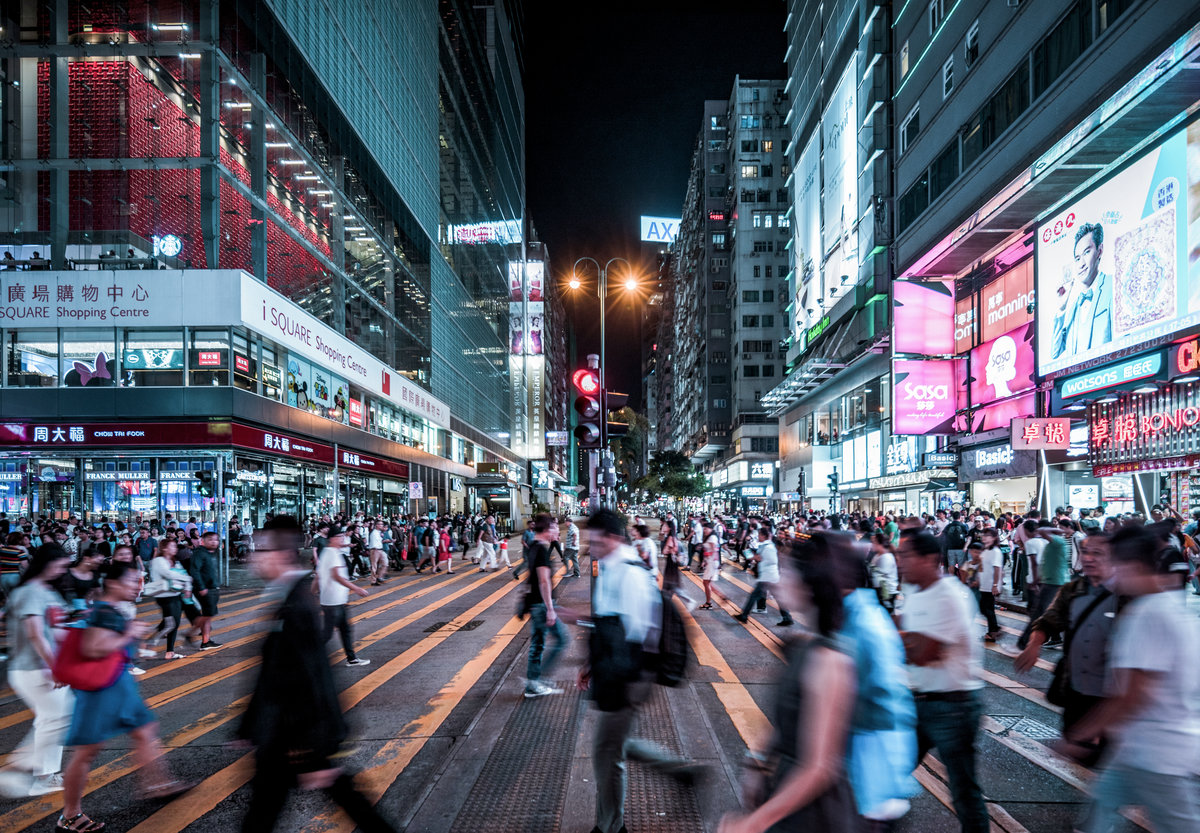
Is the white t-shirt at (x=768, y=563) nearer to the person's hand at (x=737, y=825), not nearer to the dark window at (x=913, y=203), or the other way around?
the person's hand at (x=737, y=825)

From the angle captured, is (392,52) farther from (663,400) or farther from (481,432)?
(663,400)

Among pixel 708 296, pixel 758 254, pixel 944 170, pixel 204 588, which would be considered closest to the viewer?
pixel 204 588

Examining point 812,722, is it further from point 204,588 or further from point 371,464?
point 371,464

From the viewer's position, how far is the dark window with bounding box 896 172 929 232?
118ft

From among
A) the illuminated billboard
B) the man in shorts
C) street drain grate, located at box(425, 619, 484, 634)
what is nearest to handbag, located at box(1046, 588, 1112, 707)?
street drain grate, located at box(425, 619, 484, 634)

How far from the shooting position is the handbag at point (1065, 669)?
4465 mm

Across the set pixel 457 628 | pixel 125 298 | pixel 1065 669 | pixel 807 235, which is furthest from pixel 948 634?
pixel 807 235

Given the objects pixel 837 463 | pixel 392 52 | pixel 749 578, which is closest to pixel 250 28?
pixel 392 52

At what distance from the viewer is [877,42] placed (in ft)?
139

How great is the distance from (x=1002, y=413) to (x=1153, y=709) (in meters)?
30.9

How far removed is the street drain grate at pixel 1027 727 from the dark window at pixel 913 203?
3239 centimetres

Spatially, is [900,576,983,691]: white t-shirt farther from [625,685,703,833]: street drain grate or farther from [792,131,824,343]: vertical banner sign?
Result: [792,131,824,343]: vertical banner sign

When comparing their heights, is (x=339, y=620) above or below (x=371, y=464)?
below

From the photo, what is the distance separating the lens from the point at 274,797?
3516mm
